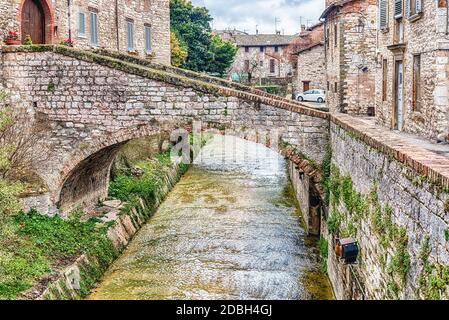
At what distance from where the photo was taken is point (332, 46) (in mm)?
26969

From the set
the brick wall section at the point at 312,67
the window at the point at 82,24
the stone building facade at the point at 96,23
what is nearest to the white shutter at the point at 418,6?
the stone building facade at the point at 96,23

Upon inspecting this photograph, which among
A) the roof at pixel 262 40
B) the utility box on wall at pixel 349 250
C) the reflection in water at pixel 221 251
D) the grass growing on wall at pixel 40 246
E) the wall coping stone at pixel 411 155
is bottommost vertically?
the reflection in water at pixel 221 251

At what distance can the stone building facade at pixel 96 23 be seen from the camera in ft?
57.4

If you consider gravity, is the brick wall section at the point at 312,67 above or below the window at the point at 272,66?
below

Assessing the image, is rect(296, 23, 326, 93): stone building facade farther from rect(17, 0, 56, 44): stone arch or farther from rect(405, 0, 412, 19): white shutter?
rect(17, 0, 56, 44): stone arch

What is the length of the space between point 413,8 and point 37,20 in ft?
37.0

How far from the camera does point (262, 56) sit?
68750mm

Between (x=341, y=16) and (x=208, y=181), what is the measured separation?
9.13 m

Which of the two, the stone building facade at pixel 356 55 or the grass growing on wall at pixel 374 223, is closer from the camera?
the grass growing on wall at pixel 374 223

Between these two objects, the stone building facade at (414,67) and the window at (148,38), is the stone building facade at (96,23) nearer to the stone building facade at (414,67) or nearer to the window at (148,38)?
the window at (148,38)

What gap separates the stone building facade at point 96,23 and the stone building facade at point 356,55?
29.1 feet

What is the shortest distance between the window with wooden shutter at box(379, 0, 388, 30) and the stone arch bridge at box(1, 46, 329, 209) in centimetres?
512

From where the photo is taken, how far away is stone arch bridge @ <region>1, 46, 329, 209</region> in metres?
14.9

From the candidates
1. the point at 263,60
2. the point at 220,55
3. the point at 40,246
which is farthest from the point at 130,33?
the point at 263,60
